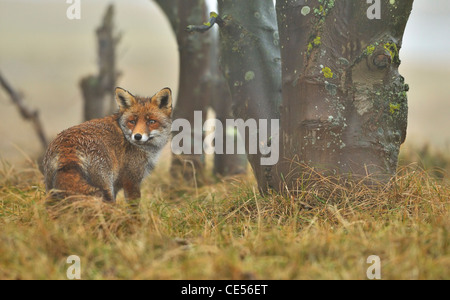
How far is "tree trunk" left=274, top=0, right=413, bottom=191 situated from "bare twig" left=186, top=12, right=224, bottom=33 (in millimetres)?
795

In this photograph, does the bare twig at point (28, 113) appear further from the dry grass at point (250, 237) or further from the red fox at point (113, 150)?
the red fox at point (113, 150)

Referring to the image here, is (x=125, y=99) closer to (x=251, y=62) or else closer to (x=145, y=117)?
(x=145, y=117)

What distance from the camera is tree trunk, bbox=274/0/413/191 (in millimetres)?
4414

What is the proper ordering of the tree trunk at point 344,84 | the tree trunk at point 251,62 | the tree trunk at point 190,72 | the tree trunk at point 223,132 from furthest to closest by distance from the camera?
the tree trunk at point 223,132 < the tree trunk at point 190,72 < the tree trunk at point 251,62 < the tree trunk at point 344,84

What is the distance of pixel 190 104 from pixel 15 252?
4441 millimetres

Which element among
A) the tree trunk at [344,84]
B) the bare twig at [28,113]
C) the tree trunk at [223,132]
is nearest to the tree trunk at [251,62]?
the tree trunk at [344,84]

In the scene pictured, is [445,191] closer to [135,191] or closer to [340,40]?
[340,40]

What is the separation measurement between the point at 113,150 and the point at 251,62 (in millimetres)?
1798

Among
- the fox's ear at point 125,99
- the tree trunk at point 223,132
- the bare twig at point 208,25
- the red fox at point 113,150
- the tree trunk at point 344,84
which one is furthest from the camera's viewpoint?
the tree trunk at point 223,132

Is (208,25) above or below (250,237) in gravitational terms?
above

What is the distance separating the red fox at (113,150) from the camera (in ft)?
13.0

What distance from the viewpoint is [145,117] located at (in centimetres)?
486

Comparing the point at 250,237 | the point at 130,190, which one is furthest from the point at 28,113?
the point at 250,237

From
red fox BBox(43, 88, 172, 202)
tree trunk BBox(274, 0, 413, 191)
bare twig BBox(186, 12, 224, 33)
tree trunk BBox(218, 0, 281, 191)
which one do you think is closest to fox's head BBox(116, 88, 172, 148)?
red fox BBox(43, 88, 172, 202)
